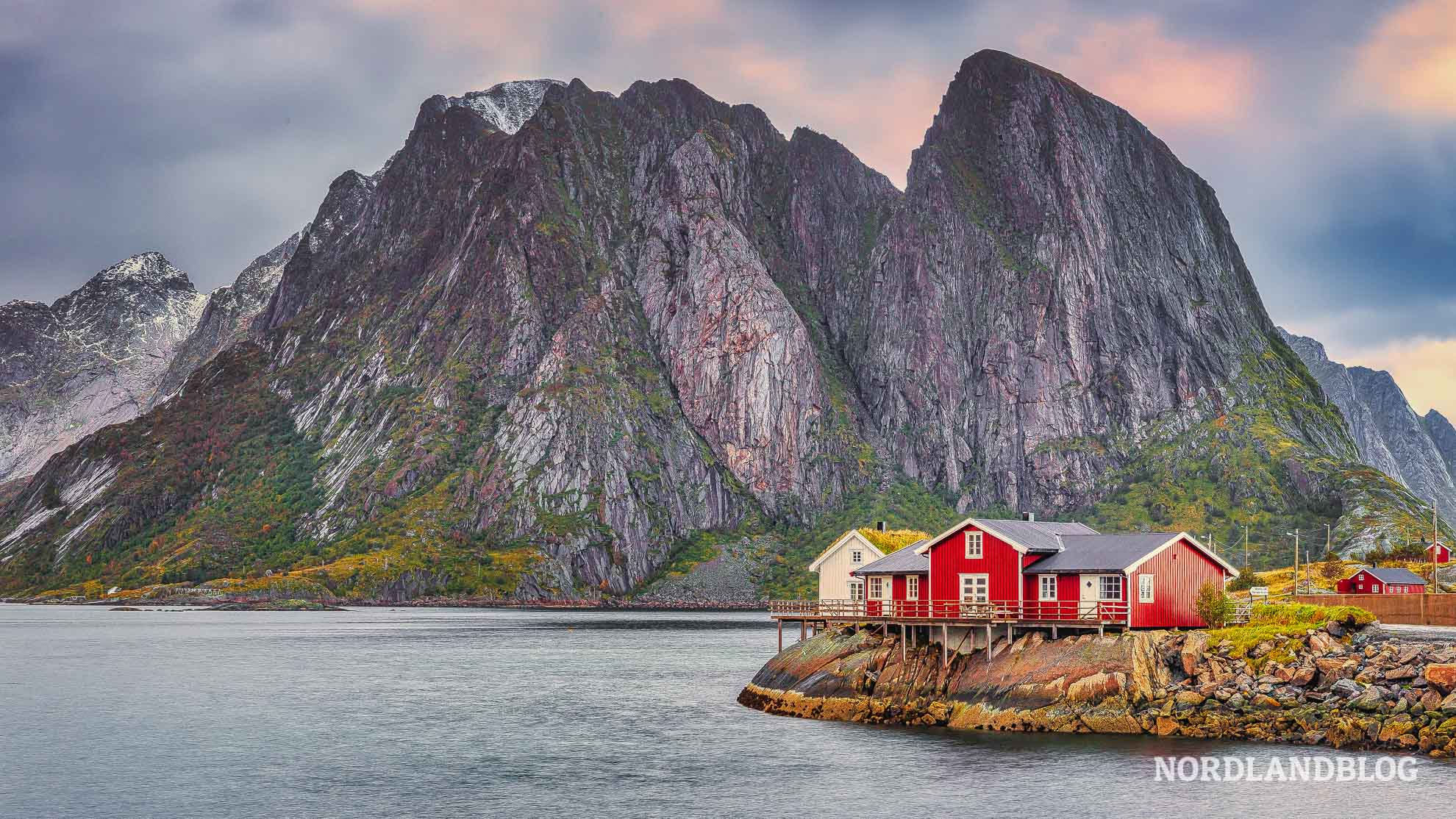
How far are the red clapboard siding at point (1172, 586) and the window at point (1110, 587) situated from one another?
1.58 feet

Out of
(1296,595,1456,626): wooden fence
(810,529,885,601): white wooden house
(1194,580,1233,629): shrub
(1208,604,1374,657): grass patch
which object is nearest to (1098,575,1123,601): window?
(1208,604,1374,657): grass patch

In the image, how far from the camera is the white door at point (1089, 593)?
76125mm

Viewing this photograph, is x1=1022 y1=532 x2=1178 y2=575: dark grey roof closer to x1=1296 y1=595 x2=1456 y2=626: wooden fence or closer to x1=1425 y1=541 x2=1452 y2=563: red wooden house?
x1=1296 y1=595 x2=1456 y2=626: wooden fence

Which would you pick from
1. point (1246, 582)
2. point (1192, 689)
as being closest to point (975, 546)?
point (1192, 689)

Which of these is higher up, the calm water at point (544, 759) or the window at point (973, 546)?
the window at point (973, 546)

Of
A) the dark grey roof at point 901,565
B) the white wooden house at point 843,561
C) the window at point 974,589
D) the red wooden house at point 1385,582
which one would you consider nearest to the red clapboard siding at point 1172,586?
the window at point 974,589

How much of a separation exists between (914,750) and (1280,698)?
764 inches

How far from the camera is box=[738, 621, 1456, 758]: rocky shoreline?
65188 mm

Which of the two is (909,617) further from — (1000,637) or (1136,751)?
(1136,751)

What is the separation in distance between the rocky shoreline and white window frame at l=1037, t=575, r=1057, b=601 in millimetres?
3450

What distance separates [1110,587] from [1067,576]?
2.78 m

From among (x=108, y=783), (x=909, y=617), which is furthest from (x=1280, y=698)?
(x=108, y=783)

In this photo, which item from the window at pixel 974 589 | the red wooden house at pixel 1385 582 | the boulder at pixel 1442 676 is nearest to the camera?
the boulder at pixel 1442 676

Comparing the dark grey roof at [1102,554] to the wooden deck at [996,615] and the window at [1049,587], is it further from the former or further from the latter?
the wooden deck at [996,615]
